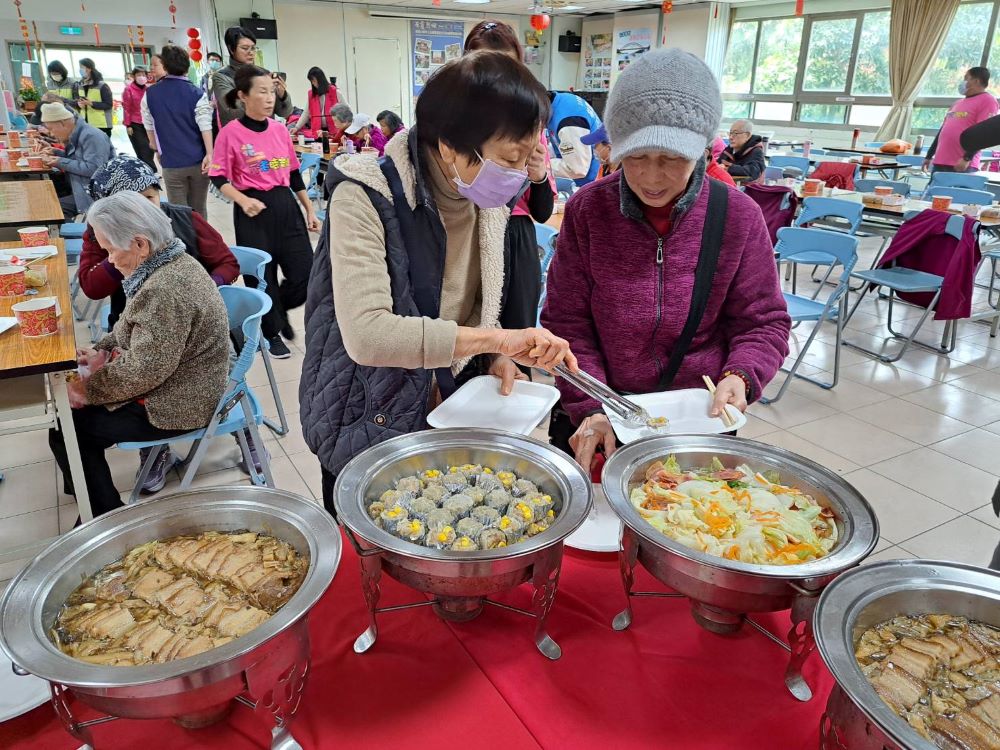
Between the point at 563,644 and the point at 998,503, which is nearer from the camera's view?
the point at 563,644

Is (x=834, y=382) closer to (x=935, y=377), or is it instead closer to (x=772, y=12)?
(x=935, y=377)

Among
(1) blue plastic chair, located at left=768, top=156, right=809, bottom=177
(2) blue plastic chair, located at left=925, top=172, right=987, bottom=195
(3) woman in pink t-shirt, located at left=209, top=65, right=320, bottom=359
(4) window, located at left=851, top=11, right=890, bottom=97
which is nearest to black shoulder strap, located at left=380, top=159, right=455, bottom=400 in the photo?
(3) woman in pink t-shirt, located at left=209, top=65, right=320, bottom=359

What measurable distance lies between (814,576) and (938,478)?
2.76 meters

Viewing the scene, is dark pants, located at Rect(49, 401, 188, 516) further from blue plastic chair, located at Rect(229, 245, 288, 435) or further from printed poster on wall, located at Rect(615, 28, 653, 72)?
printed poster on wall, located at Rect(615, 28, 653, 72)

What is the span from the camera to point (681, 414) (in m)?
1.36

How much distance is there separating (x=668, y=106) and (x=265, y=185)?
3304mm

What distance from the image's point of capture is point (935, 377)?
13.6 feet

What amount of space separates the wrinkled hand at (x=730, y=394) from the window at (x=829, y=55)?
1169 cm

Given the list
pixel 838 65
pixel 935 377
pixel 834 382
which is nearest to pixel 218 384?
pixel 834 382

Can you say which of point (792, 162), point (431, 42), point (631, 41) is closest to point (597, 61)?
point (631, 41)

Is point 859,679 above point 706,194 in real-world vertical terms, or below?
below

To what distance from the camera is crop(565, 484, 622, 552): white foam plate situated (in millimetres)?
1198

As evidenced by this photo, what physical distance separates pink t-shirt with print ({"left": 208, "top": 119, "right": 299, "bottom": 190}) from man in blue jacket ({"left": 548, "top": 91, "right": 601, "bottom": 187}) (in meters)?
1.75

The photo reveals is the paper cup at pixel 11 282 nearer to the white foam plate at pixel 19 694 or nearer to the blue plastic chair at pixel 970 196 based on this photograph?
the white foam plate at pixel 19 694
